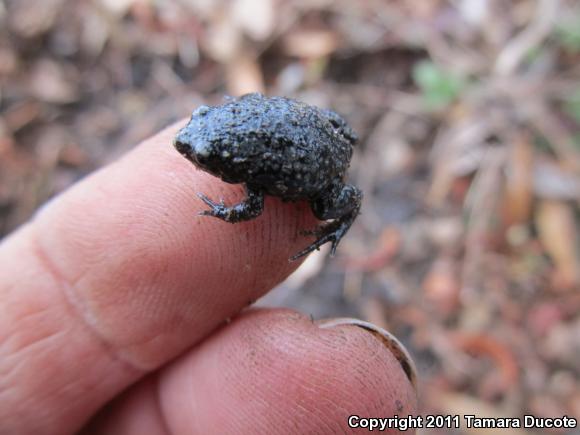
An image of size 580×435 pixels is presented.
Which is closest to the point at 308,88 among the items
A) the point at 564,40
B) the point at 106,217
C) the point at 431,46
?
the point at 431,46

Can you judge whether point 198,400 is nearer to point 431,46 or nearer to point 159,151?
point 159,151

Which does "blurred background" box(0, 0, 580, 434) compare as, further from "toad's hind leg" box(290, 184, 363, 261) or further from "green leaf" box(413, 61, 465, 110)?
"toad's hind leg" box(290, 184, 363, 261)

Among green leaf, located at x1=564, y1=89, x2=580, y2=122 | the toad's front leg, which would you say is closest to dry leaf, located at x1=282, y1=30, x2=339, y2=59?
green leaf, located at x1=564, y1=89, x2=580, y2=122

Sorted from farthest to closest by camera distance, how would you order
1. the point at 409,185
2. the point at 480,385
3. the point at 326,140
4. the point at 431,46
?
the point at 431,46 < the point at 409,185 < the point at 480,385 < the point at 326,140

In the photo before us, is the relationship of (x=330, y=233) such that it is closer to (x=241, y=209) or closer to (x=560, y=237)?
(x=241, y=209)

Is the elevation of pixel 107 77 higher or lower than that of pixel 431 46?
higher

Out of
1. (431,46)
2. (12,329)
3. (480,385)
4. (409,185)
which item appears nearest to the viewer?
(12,329)

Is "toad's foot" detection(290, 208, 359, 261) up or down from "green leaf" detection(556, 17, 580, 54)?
down
